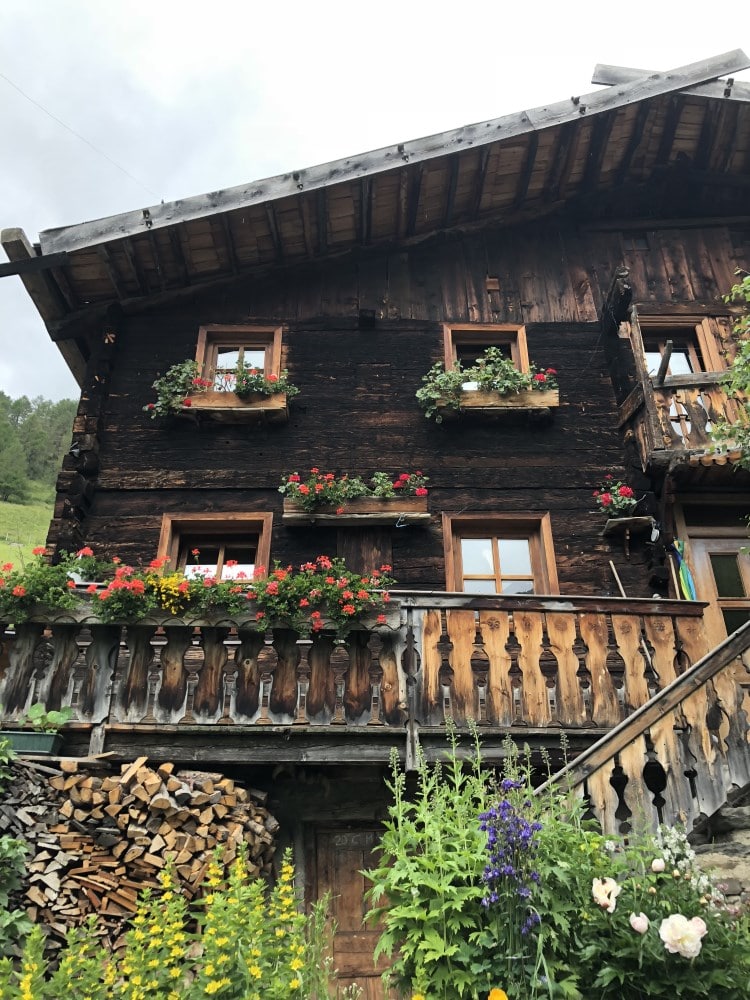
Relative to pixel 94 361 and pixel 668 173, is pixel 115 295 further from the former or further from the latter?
pixel 668 173

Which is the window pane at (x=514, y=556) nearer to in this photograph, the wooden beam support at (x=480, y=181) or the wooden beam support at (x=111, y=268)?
the wooden beam support at (x=480, y=181)

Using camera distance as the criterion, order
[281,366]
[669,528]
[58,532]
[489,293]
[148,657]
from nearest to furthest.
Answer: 1. [148,657]
2. [58,532]
3. [669,528]
4. [281,366]
5. [489,293]

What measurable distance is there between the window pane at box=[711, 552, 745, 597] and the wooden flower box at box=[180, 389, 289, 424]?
5547 millimetres

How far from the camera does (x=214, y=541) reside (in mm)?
10070

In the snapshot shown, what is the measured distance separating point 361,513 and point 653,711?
4.46m

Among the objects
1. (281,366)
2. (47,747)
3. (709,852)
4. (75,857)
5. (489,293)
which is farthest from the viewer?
(489,293)

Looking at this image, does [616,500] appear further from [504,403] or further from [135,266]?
[135,266]

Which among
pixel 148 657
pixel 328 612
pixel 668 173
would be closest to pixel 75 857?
pixel 148 657

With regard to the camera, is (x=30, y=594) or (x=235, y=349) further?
(x=235, y=349)

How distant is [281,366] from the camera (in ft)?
35.7

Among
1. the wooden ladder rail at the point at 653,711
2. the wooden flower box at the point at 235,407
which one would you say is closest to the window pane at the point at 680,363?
the wooden flower box at the point at 235,407

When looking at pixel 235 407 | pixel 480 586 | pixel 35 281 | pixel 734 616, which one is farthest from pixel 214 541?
pixel 734 616

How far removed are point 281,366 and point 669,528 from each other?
525cm

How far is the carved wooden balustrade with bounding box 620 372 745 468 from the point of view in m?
9.38
